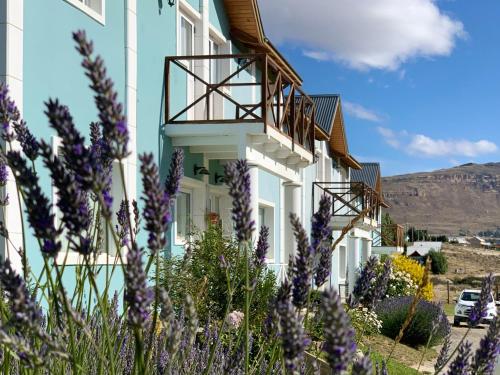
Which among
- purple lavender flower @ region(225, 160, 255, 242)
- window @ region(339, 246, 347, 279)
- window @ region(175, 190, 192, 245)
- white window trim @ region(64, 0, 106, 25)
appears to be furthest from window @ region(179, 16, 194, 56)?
window @ region(339, 246, 347, 279)

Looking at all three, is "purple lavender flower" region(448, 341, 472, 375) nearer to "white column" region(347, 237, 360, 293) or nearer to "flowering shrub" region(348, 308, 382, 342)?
"flowering shrub" region(348, 308, 382, 342)

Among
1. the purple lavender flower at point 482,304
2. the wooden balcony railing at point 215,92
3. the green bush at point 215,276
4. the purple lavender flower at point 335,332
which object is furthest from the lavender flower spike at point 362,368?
the wooden balcony railing at point 215,92

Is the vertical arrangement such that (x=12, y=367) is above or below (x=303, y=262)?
below

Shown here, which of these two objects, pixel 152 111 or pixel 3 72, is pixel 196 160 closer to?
pixel 152 111

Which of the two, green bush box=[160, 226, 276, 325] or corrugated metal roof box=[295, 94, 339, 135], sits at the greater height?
corrugated metal roof box=[295, 94, 339, 135]

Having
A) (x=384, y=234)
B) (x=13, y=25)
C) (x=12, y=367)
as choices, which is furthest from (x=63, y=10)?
(x=384, y=234)

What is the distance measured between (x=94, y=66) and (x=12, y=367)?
2.62m

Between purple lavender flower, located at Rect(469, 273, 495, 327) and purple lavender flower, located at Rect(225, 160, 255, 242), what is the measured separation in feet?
2.73

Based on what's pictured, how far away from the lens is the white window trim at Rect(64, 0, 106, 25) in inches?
395

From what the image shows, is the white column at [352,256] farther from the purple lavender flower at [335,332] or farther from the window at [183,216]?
the purple lavender flower at [335,332]

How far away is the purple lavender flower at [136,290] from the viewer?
1528 millimetres

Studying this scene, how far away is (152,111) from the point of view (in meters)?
12.8

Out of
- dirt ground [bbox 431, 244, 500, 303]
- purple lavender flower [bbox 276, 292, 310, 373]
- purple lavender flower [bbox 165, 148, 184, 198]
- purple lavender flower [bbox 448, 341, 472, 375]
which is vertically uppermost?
purple lavender flower [bbox 165, 148, 184, 198]

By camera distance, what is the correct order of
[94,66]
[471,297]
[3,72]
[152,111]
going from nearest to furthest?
[94,66], [3,72], [152,111], [471,297]
